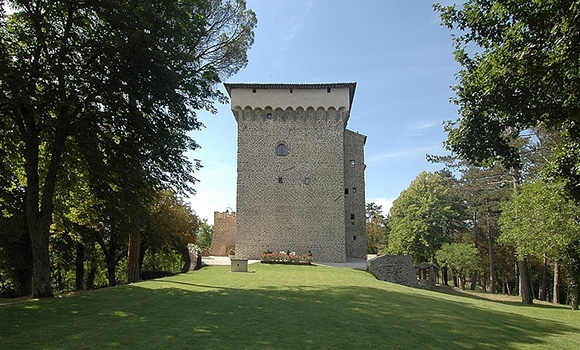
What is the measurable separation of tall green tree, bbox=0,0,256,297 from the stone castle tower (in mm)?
17608

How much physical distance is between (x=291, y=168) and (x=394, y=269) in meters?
11.3

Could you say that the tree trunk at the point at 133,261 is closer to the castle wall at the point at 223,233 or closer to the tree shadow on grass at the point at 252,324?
the tree shadow on grass at the point at 252,324

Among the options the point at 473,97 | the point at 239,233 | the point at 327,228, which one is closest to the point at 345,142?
the point at 327,228

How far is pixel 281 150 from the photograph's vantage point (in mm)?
30844

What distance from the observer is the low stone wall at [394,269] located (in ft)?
80.3

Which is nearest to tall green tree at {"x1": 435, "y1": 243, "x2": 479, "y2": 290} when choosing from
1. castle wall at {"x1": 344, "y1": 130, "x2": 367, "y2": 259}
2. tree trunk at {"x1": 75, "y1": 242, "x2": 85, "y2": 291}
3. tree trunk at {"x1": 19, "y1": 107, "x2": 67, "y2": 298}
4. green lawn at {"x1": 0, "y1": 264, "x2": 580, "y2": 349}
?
castle wall at {"x1": 344, "y1": 130, "x2": 367, "y2": 259}

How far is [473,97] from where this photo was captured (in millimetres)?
8102

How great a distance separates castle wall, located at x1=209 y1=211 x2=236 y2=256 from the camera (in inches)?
1449

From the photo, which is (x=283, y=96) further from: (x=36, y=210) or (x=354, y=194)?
(x=36, y=210)

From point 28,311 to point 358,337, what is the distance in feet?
22.7

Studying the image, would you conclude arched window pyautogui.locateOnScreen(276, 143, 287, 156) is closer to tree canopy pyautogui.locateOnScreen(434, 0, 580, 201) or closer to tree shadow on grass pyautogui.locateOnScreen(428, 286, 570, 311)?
tree shadow on grass pyautogui.locateOnScreen(428, 286, 570, 311)

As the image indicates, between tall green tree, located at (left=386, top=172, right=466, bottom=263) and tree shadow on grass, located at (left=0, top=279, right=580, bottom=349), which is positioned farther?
tall green tree, located at (left=386, top=172, right=466, bottom=263)

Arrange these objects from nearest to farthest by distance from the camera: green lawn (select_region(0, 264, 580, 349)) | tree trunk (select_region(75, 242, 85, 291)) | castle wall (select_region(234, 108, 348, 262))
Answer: green lawn (select_region(0, 264, 580, 349)), tree trunk (select_region(75, 242, 85, 291)), castle wall (select_region(234, 108, 348, 262))

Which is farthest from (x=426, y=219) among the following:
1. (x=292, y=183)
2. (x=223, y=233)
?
(x=223, y=233)
